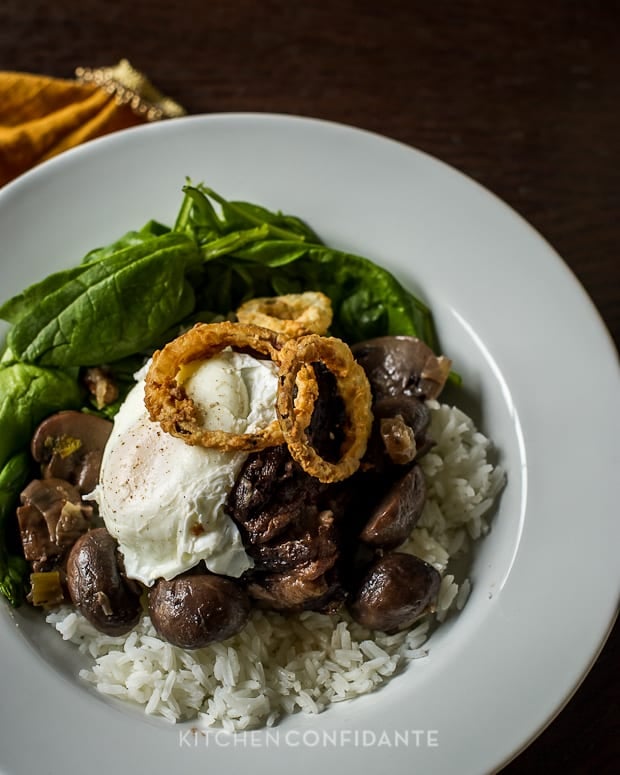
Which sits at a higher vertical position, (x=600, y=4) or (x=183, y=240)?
(x=600, y=4)

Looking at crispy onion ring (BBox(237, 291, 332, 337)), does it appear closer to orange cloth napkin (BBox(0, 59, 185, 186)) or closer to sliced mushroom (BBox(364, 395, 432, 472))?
sliced mushroom (BBox(364, 395, 432, 472))

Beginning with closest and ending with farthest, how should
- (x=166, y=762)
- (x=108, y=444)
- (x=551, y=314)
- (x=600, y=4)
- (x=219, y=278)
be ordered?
(x=166, y=762), (x=108, y=444), (x=551, y=314), (x=219, y=278), (x=600, y=4)

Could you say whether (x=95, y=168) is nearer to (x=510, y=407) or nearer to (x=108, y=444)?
(x=108, y=444)

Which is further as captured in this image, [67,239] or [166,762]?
[67,239]

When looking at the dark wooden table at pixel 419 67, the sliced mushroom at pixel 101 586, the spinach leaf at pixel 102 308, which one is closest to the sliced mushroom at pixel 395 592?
the sliced mushroom at pixel 101 586

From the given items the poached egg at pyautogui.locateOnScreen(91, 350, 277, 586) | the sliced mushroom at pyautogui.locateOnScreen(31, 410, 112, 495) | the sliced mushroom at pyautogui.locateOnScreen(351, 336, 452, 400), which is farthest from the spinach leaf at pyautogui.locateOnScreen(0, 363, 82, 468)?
the sliced mushroom at pyautogui.locateOnScreen(351, 336, 452, 400)


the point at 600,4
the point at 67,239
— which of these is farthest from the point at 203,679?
the point at 600,4

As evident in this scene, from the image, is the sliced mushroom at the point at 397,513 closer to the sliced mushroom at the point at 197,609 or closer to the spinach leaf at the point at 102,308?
the sliced mushroom at the point at 197,609
